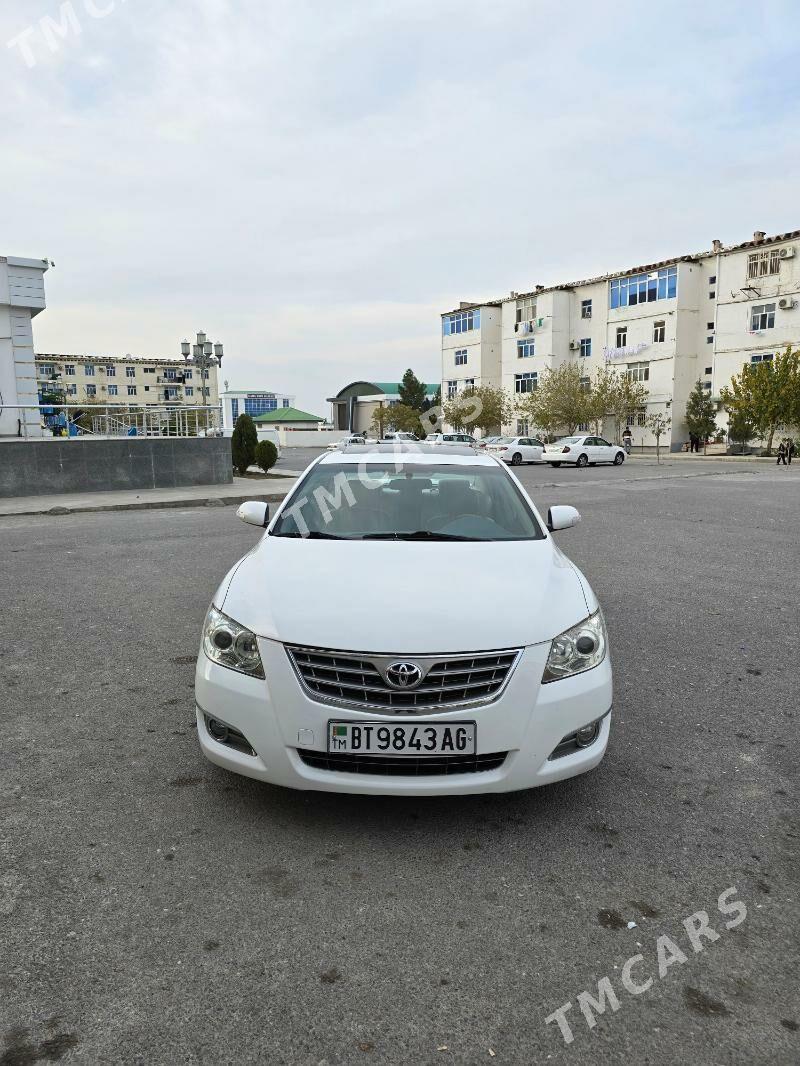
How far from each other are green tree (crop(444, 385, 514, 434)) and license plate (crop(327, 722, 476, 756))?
59.3 metres

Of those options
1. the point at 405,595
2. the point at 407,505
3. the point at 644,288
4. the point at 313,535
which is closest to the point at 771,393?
the point at 644,288

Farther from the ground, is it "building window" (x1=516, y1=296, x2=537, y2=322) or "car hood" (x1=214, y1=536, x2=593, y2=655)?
"building window" (x1=516, y1=296, x2=537, y2=322)

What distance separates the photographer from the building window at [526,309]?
61.5 metres

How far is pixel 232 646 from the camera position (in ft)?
9.91

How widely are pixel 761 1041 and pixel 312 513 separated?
10.4ft

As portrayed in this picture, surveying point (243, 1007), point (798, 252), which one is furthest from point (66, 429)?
point (798, 252)

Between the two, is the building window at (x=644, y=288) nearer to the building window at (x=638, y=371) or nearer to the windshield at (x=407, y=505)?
the building window at (x=638, y=371)

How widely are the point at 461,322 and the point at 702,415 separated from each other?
27.3 meters

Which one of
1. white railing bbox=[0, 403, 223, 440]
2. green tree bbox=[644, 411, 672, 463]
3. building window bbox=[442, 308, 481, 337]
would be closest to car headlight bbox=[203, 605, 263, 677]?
white railing bbox=[0, 403, 223, 440]

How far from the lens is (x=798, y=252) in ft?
144

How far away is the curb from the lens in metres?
13.9

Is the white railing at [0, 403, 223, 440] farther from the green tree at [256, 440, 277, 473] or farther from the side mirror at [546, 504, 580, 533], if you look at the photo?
the side mirror at [546, 504, 580, 533]

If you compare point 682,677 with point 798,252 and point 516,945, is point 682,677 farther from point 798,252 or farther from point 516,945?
point 798,252

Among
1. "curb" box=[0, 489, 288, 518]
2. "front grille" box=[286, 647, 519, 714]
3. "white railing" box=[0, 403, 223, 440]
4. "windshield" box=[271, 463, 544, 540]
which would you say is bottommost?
"curb" box=[0, 489, 288, 518]
